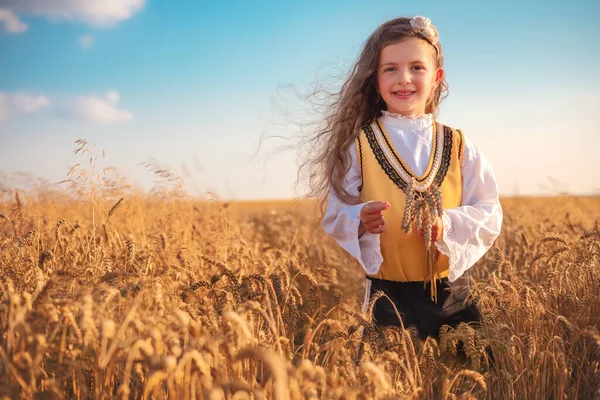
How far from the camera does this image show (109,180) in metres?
4.10

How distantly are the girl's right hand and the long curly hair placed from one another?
270 millimetres

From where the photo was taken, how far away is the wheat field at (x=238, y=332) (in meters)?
1.59

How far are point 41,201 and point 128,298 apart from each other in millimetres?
3734

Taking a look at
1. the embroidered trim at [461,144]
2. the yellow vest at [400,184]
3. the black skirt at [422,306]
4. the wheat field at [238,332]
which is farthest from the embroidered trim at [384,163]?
the wheat field at [238,332]

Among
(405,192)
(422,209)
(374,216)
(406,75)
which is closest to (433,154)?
(405,192)

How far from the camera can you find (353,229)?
271 cm

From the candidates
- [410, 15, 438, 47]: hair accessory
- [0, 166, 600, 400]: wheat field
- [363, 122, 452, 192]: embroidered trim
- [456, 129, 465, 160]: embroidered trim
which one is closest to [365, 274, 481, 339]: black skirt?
[0, 166, 600, 400]: wheat field

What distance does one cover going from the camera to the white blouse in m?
2.66

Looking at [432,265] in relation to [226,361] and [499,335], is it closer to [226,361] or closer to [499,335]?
[499,335]

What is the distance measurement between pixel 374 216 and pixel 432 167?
1.66 feet

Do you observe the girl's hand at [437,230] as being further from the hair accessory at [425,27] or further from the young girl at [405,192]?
the hair accessory at [425,27]

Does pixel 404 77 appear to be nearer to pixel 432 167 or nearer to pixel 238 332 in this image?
pixel 432 167

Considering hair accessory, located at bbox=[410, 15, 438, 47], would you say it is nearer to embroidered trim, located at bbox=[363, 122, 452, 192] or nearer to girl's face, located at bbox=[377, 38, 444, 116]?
girl's face, located at bbox=[377, 38, 444, 116]

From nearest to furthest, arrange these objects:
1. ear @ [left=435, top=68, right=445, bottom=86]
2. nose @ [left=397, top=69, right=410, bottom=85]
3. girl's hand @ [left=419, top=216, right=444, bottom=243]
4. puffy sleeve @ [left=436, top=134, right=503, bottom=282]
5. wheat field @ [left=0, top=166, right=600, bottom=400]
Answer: wheat field @ [left=0, top=166, right=600, bottom=400], girl's hand @ [left=419, top=216, right=444, bottom=243], puffy sleeve @ [left=436, top=134, right=503, bottom=282], nose @ [left=397, top=69, right=410, bottom=85], ear @ [left=435, top=68, right=445, bottom=86]
